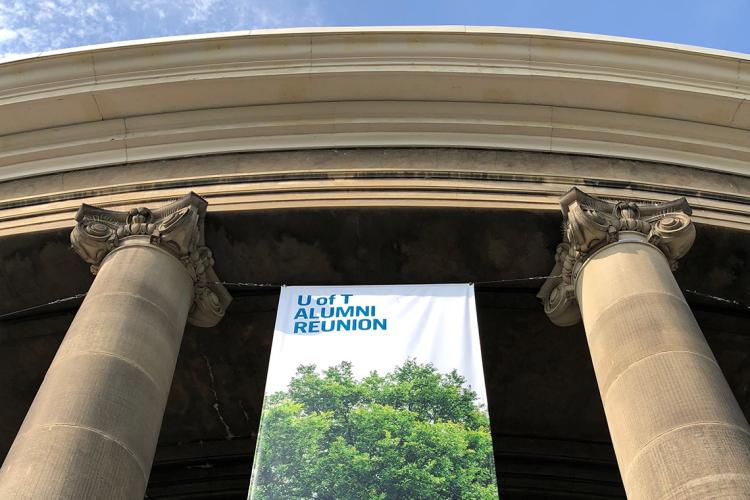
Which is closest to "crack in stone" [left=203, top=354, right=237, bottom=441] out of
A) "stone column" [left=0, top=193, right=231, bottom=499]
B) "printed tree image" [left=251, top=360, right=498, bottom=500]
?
"stone column" [left=0, top=193, right=231, bottom=499]

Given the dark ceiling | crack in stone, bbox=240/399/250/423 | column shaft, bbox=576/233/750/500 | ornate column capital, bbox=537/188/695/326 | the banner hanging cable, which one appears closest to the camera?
column shaft, bbox=576/233/750/500

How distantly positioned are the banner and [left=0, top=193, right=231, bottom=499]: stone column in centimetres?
145

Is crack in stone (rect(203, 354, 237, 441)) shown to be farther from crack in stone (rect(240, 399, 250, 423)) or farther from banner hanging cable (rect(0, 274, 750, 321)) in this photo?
banner hanging cable (rect(0, 274, 750, 321))

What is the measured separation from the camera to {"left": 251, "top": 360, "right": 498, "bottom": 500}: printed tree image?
9617mm

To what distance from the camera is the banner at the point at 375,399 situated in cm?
970

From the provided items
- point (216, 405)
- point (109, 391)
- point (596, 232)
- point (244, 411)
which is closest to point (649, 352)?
point (596, 232)

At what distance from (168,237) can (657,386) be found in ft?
23.7

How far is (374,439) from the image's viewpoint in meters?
10.2

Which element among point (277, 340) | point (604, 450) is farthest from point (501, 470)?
point (277, 340)

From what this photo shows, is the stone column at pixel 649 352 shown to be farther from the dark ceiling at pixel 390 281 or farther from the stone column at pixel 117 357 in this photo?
the stone column at pixel 117 357

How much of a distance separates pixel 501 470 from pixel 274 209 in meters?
8.03

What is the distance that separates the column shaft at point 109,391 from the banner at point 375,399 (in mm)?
1403

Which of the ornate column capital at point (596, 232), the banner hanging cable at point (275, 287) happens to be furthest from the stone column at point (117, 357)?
the ornate column capital at point (596, 232)

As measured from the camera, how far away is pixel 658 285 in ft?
38.7
